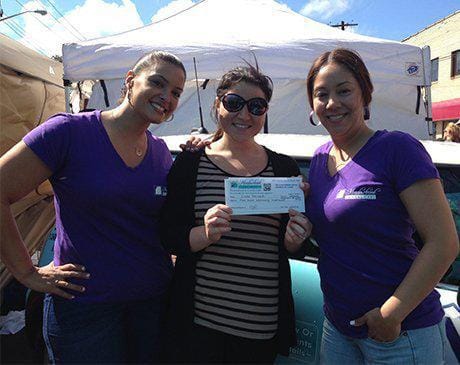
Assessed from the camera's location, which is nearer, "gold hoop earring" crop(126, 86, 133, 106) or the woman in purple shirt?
the woman in purple shirt

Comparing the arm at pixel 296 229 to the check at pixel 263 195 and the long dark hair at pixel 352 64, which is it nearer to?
the check at pixel 263 195

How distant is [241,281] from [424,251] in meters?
0.68

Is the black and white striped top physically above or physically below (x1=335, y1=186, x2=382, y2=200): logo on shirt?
below

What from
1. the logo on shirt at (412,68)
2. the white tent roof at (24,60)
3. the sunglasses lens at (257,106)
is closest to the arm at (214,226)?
the sunglasses lens at (257,106)

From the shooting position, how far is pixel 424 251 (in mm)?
1378

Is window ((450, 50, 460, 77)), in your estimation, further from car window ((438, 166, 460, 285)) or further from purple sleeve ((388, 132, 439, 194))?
purple sleeve ((388, 132, 439, 194))

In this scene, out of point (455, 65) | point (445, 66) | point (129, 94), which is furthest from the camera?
point (445, 66)

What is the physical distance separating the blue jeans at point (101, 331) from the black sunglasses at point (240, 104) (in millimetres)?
916

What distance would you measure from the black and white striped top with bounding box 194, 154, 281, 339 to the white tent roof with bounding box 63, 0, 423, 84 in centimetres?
432

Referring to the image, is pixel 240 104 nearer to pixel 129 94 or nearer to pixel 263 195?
pixel 263 195

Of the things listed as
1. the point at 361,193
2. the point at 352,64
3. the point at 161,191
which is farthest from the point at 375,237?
the point at 161,191

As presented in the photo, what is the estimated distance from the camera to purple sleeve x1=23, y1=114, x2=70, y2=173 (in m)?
1.64

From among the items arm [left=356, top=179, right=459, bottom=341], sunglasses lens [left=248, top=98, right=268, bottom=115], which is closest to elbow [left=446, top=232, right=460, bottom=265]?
arm [left=356, top=179, right=459, bottom=341]

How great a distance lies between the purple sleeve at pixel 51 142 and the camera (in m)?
1.64
